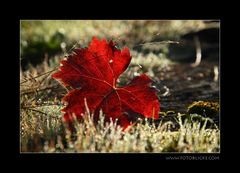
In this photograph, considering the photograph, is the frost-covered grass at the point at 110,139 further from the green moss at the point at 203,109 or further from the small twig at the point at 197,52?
the small twig at the point at 197,52

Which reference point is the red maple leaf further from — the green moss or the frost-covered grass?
the green moss

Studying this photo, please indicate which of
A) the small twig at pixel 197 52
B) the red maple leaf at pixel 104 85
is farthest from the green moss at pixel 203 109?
the small twig at pixel 197 52

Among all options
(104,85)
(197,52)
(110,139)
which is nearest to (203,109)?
(104,85)

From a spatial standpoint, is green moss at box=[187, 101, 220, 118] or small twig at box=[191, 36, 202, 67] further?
small twig at box=[191, 36, 202, 67]

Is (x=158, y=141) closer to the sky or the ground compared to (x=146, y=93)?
closer to the ground

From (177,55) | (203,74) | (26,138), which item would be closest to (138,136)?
(26,138)

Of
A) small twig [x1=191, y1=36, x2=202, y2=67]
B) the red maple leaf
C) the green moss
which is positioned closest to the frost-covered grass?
the red maple leaf

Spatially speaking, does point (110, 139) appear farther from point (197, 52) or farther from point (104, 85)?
point (197, 52)

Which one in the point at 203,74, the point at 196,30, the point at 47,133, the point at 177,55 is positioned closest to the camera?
the point at 47,133
